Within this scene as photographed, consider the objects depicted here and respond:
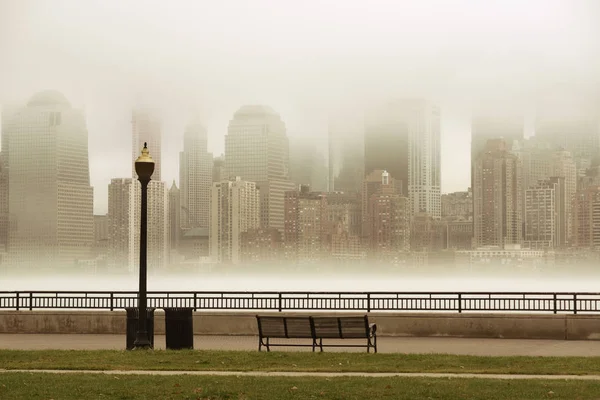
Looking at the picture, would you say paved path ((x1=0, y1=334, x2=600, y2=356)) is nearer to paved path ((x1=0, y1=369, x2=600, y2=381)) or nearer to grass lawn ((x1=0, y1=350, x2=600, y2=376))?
grass lawn ((x1=0, y1=350, x2=600, y2=376))

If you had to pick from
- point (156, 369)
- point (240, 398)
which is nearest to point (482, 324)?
point (156, 369)

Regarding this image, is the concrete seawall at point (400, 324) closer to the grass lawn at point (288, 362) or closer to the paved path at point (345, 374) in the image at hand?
the grass lawn at point (288, 362)

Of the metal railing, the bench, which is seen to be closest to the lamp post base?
the bench

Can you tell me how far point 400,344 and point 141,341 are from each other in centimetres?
606

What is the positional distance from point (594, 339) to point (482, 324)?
8.73 feet

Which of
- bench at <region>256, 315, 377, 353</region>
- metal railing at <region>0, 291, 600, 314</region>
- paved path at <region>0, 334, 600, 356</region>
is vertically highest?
bench at <region>256, 315, 377, 353</region>

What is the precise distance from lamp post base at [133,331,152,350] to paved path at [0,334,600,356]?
1533 millimetres

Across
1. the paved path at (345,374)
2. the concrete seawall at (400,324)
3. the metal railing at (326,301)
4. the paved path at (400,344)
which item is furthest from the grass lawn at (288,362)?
the concrete seawall at (400,324)

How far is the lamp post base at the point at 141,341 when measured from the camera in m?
19.2

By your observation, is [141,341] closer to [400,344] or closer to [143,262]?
[143,262]

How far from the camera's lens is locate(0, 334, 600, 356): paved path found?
20219 millimetres

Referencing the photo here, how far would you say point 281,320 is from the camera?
19469 millimetres

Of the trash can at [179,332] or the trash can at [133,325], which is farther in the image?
the trash can at [133,325]

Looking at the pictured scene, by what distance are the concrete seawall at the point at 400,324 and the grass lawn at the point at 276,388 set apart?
32.3 feet
